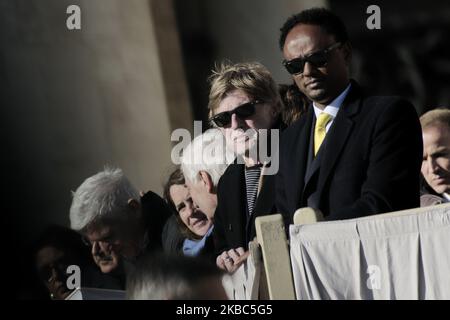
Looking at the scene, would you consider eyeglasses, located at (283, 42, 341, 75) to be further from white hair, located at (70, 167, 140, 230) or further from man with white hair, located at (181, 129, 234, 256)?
white hair, located at (70, 167, 140, 230)

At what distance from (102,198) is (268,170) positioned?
4.34 ft

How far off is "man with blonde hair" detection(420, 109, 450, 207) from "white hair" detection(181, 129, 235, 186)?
94cm

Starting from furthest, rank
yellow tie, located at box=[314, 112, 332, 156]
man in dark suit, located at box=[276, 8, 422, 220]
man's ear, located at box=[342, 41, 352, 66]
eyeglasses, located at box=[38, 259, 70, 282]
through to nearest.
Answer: eyeglasses, located at box=[38, 259, 70, 282] < man's ear, located at box=[342, 41, 352, 66] < yellow tie, located at box=[314, 112, 332, 156] < man in dark suit, located at box=[276, 8, 422, 220]

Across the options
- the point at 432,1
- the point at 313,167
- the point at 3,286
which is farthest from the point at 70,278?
the point at 432,1

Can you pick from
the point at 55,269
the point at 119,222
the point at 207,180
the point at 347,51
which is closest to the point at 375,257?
the point at 347,51

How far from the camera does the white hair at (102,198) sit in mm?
6559

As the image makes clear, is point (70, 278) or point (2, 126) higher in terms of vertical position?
point (2, 126)

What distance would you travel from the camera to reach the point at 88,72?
27.9 ft

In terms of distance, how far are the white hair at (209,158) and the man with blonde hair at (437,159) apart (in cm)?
94

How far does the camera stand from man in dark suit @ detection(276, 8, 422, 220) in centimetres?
486

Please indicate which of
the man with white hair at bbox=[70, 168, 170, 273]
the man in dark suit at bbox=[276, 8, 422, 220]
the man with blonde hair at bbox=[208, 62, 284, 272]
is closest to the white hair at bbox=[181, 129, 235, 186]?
the man with blonde hair at bbox=[208, 62, 284, 272]

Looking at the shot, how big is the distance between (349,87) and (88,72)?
3566 millimetres

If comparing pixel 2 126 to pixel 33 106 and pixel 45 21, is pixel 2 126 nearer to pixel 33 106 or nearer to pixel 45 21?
pixel 33 106

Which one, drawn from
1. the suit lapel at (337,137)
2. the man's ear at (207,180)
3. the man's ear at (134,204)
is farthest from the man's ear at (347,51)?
the man's ear at (134,204)
